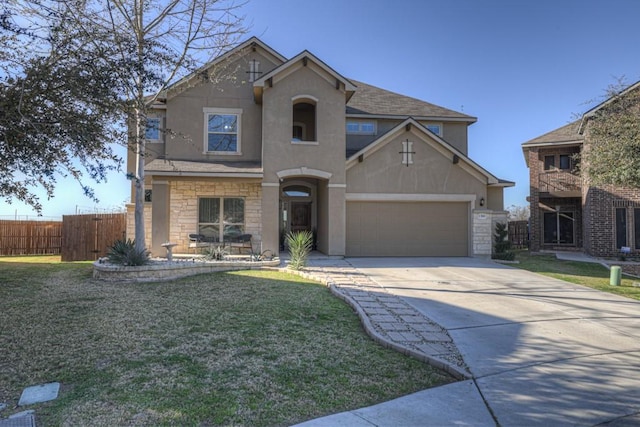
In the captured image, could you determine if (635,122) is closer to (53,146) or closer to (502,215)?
(502,215)

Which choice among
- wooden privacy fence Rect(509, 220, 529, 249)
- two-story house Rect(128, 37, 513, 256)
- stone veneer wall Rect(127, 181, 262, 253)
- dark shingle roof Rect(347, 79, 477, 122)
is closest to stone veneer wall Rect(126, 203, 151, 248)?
two-story house Rect(128, 37, 513, 256)

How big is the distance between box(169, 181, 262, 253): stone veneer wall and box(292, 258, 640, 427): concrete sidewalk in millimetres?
5930

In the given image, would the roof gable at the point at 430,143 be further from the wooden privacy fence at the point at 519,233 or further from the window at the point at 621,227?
the wooden privacy fence at the point at 519,233

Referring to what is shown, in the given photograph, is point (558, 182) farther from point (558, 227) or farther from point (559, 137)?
point (558, 227)

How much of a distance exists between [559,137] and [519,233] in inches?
294

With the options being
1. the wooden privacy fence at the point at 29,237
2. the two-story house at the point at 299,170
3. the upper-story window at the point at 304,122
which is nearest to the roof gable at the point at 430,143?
the two-story house at the point at 299,170

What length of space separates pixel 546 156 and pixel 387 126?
951 centimetres

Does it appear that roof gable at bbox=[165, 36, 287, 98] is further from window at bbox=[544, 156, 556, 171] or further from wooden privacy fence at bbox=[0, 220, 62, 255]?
window at bbox=[544, 156, 556, 171]

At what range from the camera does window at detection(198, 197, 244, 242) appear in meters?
15.3

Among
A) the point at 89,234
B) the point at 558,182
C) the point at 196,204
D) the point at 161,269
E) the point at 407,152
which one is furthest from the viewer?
the point at 558,182

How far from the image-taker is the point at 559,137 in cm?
2017

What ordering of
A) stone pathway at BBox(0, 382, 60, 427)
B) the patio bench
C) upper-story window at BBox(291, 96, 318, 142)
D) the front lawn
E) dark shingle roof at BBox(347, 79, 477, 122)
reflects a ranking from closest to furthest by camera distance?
stone pathway at BBox(0, 382, 60, 427)
the front lawn
the patio bench
upper-story window at BBox(291, 96, 318, 142)
dark shingle roof at BBox(347, 79, 477, 122)

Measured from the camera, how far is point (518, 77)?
16078mm

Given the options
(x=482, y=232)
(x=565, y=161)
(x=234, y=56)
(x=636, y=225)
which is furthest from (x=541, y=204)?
(x=234, y=56)
